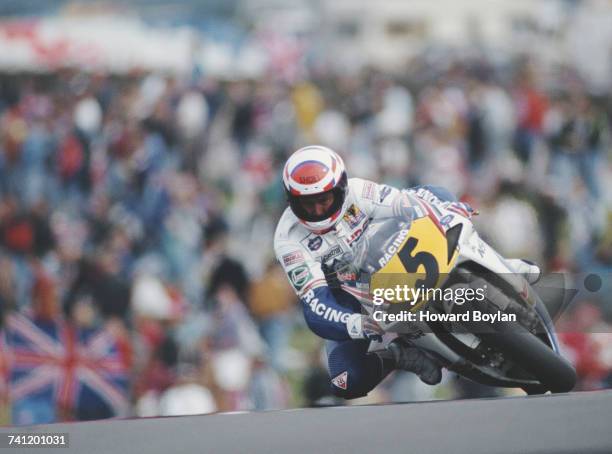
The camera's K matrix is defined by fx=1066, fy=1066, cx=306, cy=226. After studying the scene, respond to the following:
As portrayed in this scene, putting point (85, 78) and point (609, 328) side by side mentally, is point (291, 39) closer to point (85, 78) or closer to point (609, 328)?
point (85, 78)

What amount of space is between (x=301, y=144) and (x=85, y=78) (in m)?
2.95

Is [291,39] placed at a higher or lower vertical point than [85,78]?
Result: higher

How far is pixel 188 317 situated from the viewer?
943 centimetres

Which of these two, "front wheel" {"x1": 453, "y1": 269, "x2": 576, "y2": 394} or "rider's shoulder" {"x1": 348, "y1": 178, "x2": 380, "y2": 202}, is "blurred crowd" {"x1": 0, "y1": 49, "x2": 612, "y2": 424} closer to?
"rider's shoulder" {"x1": 348, "y1": 178, "x2": 380, "y2": 202}

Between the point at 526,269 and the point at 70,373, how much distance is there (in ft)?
13.5

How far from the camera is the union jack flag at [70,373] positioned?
8.08 m

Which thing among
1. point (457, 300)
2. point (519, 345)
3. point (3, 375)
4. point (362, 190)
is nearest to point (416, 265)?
point (457, 300)

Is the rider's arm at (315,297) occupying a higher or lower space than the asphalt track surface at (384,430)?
higher

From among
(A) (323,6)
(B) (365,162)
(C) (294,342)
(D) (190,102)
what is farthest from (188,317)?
(A) (323,6)

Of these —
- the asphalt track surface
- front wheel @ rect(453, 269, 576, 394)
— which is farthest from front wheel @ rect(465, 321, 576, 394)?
the asphalt track surface

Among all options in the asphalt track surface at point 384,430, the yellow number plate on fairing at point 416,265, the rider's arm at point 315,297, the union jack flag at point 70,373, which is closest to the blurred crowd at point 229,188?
the union jack flag at point 70,373

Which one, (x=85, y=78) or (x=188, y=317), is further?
(x=85, y=78)

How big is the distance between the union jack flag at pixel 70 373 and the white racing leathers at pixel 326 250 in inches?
120

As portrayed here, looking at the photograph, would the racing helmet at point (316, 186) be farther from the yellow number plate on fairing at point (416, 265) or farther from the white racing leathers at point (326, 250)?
the yellow number plate on fairing at point (416, 265)
